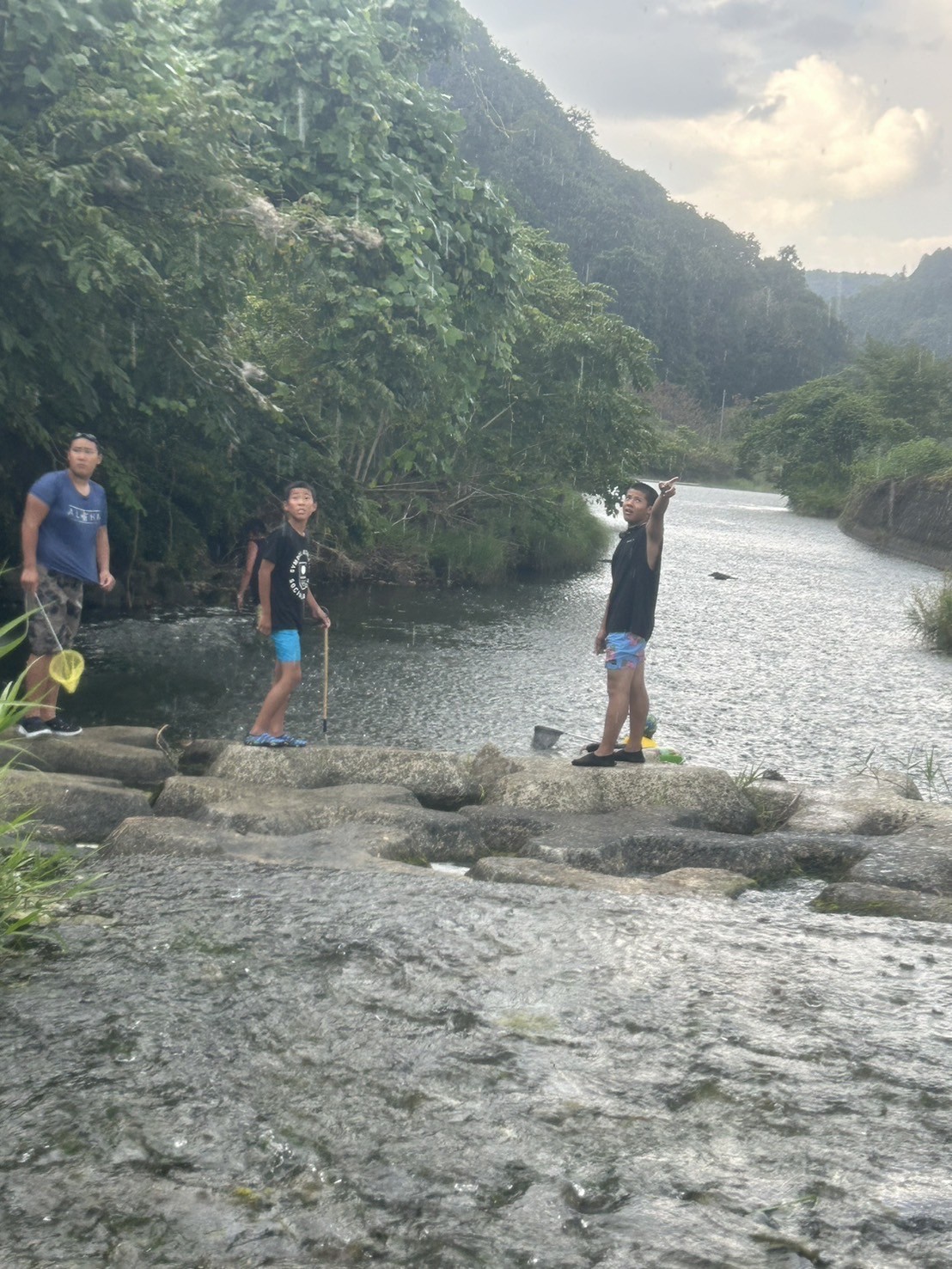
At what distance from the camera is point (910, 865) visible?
622 centimetres

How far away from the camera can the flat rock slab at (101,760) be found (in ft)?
25.2

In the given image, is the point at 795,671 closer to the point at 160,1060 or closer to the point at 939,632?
the point at 939,632

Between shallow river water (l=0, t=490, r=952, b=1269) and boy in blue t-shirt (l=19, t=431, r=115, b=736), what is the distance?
2.93 meters

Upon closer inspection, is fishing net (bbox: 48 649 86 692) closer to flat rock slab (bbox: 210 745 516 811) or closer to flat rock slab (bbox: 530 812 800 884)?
flat rock slab (bbox: 210 745 516 811)

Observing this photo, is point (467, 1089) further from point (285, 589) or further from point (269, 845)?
point (285, 589)

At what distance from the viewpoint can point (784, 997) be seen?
4.34 metres

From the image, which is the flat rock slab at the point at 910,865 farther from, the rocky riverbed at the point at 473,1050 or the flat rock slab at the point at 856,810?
the flat rock slab at the point at 856,810

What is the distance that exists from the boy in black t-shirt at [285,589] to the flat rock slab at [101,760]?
0.69 meters

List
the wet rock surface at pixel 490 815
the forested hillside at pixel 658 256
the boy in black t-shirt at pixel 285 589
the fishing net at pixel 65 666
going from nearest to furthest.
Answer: the wet rock surface at pixel 490 815, the fishing net at pixel 65 666, the boy in black t-shirt at pixel 285 589, the forested hillside at pixel 658 256

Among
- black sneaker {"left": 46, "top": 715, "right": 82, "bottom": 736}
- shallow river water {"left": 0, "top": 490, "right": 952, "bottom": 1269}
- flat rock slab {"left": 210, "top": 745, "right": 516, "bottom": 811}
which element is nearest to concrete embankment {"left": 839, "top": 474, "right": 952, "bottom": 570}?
flat rock slab {"left": 210, "top": 745, "right": 516, "bottom": 811}

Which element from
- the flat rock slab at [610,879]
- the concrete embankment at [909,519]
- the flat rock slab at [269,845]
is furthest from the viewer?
the concrete embankment at [909,519]

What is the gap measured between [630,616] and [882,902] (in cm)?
270

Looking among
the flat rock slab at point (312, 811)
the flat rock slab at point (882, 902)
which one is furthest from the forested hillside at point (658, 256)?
the flat rock slab at point (882, 902)

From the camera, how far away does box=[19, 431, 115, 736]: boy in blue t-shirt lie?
804 centimetres
